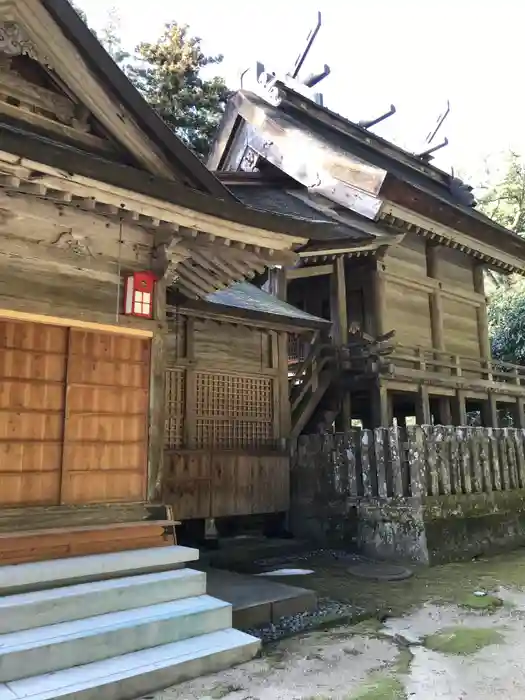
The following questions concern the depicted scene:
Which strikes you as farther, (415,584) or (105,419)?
(415,584)

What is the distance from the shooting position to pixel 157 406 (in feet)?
20.0

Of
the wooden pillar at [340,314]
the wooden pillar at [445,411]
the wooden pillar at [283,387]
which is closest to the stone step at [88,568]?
the wooden pillar at [283,387]

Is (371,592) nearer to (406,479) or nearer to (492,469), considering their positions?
(406,479)

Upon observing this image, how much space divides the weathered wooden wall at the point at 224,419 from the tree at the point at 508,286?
13.2 metres

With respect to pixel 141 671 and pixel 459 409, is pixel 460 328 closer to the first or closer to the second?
pixel 459 409

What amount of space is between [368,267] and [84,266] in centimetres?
926

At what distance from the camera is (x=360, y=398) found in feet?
49.5

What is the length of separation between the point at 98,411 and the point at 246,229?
103 inches

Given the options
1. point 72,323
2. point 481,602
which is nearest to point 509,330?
point 481,602

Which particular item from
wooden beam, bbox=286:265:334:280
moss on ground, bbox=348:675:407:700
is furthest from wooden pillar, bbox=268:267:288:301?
moss on ground, bbox=348:675:407:700

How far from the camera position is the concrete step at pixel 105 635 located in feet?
13.1

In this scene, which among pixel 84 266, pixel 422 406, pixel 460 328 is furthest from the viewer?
pixel 460 328

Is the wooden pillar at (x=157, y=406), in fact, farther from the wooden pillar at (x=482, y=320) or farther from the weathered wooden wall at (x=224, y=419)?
the wooden pillar at (x=482, y=320)

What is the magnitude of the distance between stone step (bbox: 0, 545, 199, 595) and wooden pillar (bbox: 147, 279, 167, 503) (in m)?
0.66
